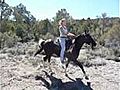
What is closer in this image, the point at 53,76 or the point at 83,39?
the point at 53,76

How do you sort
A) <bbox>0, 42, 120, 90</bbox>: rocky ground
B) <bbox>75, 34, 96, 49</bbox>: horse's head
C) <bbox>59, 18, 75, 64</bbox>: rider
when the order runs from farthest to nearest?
<bbox>75, 34, 96, 49</bbox>: horse's head < <bbox>59, 18, 75, 64</bbox>: rider < <bbox>0, 42, 120, 90</bbox>: rocky ground

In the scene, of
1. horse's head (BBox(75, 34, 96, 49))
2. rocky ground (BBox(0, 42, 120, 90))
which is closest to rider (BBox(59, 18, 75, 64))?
horse's head (BBox(75, 34, 96, 49))

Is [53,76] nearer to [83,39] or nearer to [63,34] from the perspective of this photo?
[63,34]

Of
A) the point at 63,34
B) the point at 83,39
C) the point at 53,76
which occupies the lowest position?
the point at 53,76

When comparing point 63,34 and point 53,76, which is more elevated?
point 63,34

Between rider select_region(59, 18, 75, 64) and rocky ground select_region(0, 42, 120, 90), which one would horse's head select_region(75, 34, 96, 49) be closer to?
rider select_region(59, 18, 75, 64)

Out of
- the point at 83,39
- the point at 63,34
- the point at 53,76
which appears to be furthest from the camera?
the point at 83,39

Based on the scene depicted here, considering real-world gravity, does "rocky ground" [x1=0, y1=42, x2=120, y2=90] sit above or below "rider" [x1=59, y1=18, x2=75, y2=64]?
below

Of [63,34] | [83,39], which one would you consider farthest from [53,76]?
[83,39]

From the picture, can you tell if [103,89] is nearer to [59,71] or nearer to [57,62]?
[59,71]

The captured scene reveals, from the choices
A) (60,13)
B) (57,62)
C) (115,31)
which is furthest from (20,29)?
(57,62)

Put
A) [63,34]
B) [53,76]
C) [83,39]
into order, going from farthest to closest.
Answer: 1. [83,39]
2. [63,34]
3. [53,76]

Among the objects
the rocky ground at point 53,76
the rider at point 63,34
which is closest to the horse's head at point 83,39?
the rider at point 63,34

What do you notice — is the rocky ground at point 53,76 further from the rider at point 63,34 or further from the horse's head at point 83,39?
the horse's head at point 83,39
